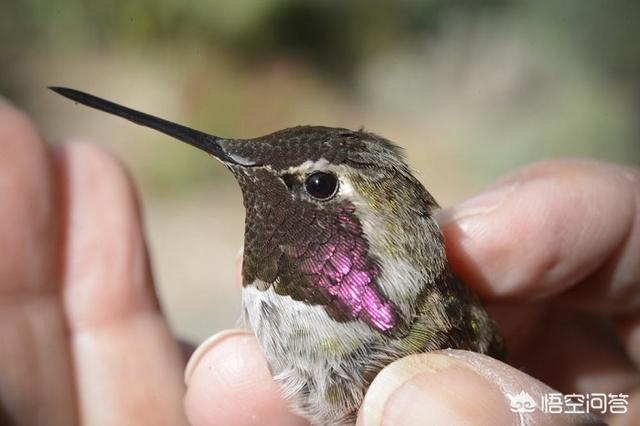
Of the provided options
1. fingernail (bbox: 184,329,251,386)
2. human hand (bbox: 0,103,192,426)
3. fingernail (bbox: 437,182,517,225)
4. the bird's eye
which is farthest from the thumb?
human hand (bbox: 0,103,192,426)

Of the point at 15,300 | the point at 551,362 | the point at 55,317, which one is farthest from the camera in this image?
the point at 551,362

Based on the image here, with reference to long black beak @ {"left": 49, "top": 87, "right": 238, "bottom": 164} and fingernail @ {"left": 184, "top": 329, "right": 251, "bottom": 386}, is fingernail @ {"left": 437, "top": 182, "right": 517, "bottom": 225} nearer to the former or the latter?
fingernail @ {"left": 184, "top": 329, "right": 251, "bottom": 386}

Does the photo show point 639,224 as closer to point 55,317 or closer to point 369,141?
point 369,141

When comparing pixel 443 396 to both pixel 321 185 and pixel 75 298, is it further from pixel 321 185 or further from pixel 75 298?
pixel 75 298

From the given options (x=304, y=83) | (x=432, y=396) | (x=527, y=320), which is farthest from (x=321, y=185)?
(x=304, y=83)

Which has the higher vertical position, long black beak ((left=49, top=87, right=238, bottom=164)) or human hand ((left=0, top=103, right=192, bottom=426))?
long black beak ((left=49, top=87, right=238, bottom=164))

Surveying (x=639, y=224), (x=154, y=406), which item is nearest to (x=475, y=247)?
(x=639, y=224)
